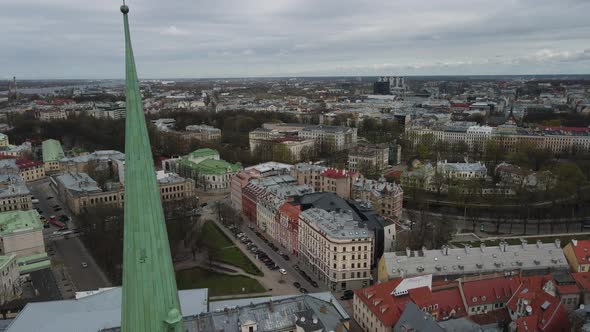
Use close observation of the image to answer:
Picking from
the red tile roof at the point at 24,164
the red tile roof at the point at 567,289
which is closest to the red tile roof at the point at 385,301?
the red tile roof at the point at 567,289

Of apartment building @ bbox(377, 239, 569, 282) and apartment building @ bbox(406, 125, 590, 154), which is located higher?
apartment building @ bbox(406, 125, 590, 154)

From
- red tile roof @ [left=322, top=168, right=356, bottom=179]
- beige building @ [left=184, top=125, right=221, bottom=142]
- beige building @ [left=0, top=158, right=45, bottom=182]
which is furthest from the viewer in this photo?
beige building @ [left=184, top=125, right=221, bottom=142]

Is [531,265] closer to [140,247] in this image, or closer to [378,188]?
[378,188]

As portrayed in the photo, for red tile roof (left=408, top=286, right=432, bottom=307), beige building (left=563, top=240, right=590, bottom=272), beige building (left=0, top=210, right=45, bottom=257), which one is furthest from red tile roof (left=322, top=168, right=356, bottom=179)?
beige building (left=0, top=210, right=45, bottom=257)

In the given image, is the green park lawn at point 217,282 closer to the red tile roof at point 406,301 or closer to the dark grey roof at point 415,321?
the red tile roof at point 406,301

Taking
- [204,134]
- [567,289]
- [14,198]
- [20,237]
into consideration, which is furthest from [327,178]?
[204,134]

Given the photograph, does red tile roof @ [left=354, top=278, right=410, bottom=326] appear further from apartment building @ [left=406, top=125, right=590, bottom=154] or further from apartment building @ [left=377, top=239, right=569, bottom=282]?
apartment building @ [left=406, top=125, right=590, bottom=154]

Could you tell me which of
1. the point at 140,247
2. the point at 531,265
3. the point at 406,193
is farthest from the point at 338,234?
the point at 140,247
